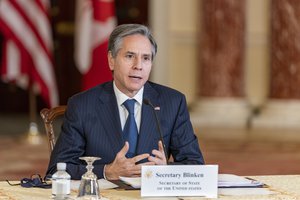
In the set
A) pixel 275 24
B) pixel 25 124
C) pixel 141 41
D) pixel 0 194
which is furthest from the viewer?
pixel 25 124

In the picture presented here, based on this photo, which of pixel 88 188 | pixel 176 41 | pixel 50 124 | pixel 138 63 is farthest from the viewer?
pixel 176 41

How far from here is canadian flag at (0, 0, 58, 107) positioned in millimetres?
8539

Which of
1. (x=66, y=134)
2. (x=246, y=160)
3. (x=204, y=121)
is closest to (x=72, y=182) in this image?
(x=66, y=134)

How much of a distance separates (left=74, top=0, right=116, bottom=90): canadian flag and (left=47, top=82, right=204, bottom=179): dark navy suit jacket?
461 centimetres

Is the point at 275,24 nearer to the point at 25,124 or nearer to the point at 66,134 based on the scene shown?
the point at 25,124

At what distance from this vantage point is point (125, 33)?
124 inches

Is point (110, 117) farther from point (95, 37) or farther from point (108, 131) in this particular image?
point (95, 37)

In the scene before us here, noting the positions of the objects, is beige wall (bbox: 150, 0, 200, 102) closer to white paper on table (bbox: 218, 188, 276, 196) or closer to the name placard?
white paper on table (bbox: 218, 188, 276, 196)

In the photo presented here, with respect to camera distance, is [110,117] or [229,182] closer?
[229,182]

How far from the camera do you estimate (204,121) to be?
1131cm

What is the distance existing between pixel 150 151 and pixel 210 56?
821cm

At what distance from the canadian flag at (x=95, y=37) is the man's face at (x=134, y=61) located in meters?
4.77

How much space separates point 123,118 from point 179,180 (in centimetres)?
70

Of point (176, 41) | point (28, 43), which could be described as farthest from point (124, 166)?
point (176, 41)
